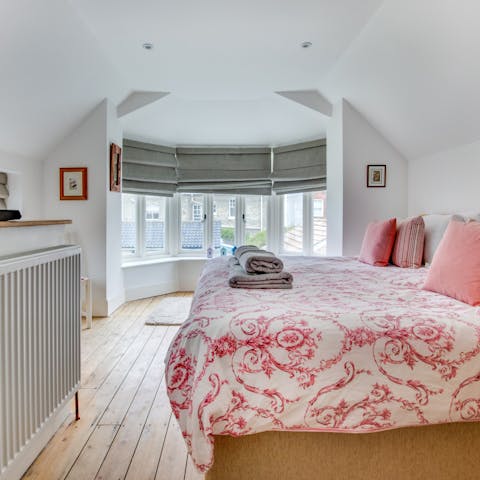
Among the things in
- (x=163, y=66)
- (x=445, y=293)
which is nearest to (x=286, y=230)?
(x=163, y=66)

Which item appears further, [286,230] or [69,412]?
[286,230]

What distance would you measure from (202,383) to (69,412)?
3.92 ft

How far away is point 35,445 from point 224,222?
4.02 metres

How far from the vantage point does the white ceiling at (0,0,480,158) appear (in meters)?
2.34

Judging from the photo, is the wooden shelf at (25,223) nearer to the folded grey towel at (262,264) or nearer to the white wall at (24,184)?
the folded grey towel at (262,264)

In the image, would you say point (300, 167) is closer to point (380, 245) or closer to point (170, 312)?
point (380, 245)

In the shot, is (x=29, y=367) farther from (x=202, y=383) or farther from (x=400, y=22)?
(x=400, y=22)

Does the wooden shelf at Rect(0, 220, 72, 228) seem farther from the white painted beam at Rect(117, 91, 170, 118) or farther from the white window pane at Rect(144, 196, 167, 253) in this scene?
the white window pane at Rect(144, 196, 167, 253)

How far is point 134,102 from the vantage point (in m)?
4.03

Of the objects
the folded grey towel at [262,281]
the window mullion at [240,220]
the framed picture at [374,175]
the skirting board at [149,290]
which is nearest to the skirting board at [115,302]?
the skirting board at [149,290]

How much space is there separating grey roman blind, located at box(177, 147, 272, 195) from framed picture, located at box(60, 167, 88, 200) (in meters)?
1.54

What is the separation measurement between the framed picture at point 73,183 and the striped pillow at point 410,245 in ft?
10.2

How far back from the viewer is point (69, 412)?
187 cm

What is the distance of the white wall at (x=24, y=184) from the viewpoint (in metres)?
3.31
